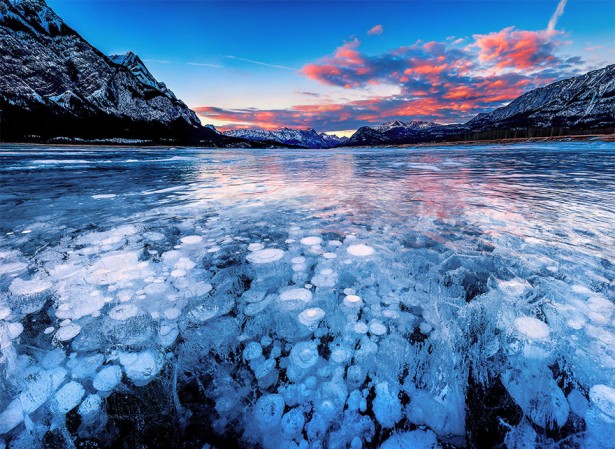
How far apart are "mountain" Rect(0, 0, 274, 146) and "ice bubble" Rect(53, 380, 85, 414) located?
154m

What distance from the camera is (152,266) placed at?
2732mm

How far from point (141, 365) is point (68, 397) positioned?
0.32 metres

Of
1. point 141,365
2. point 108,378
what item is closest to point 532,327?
point 141,365

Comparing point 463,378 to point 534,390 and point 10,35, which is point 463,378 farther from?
point 10,35

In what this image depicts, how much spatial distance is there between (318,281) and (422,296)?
2.87 ft

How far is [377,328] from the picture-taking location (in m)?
1.85

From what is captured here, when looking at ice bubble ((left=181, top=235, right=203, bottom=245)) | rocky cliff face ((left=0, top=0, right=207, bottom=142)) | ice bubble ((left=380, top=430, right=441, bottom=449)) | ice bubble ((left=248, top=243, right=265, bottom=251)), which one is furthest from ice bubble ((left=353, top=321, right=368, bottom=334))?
rocky cliff face ((left=0, top=0, right=207, bottom=142))

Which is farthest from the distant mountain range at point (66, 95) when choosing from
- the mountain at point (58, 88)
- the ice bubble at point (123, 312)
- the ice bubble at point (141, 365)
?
the ice bubble at point (141, 365)

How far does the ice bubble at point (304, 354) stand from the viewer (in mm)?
1622

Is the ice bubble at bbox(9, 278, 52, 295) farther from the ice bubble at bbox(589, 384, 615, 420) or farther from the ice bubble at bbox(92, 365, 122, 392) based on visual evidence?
the ice bubble at bbox(589, 384, 615, 420)

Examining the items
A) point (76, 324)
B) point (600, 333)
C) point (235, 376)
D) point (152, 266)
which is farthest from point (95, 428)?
point (600, 333)

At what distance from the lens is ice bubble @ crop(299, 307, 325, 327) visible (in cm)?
194

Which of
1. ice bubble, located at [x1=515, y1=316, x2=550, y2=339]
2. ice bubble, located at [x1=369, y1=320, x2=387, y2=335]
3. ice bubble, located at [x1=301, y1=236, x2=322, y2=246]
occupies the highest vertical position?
ice bubble, located at [x1=515, y1=316, x2=550, y2=339]

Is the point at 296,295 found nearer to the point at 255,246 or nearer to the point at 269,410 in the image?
the point at 269,410
